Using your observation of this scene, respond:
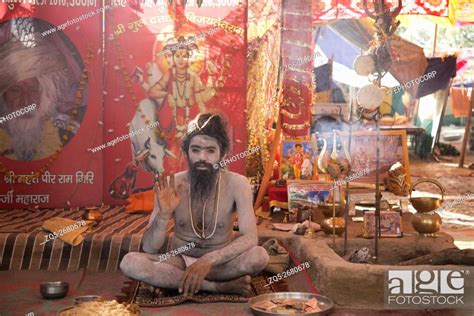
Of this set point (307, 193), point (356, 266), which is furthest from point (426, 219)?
point (307, 193)

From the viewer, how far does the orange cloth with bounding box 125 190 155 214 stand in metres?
7.76

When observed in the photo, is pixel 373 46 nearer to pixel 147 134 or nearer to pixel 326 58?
pixel 147 134

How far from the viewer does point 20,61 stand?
800cm

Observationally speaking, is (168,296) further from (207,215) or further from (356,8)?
(356,8)

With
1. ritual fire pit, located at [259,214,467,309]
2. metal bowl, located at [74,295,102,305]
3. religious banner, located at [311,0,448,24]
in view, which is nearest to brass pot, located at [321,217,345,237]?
ritual fire pit, located at [259,214,467,309]

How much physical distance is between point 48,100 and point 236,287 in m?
3.97

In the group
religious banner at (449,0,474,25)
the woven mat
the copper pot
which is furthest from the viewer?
religious banner at (449,0,474,25)

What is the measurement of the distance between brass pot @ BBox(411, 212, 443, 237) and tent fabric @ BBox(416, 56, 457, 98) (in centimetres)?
1050

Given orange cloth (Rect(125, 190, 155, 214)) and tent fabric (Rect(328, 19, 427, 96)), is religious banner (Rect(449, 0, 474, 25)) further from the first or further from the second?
orange cloth (Rect(125, 190, 155, 214))

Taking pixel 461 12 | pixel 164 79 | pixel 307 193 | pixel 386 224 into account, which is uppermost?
pixel 461 12

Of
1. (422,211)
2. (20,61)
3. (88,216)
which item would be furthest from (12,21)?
(422,211)

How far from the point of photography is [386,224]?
6.18 metres

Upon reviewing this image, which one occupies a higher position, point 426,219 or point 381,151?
point 381,151

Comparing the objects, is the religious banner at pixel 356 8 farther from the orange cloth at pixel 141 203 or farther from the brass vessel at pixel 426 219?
the brass vessel at pixel 426 219
